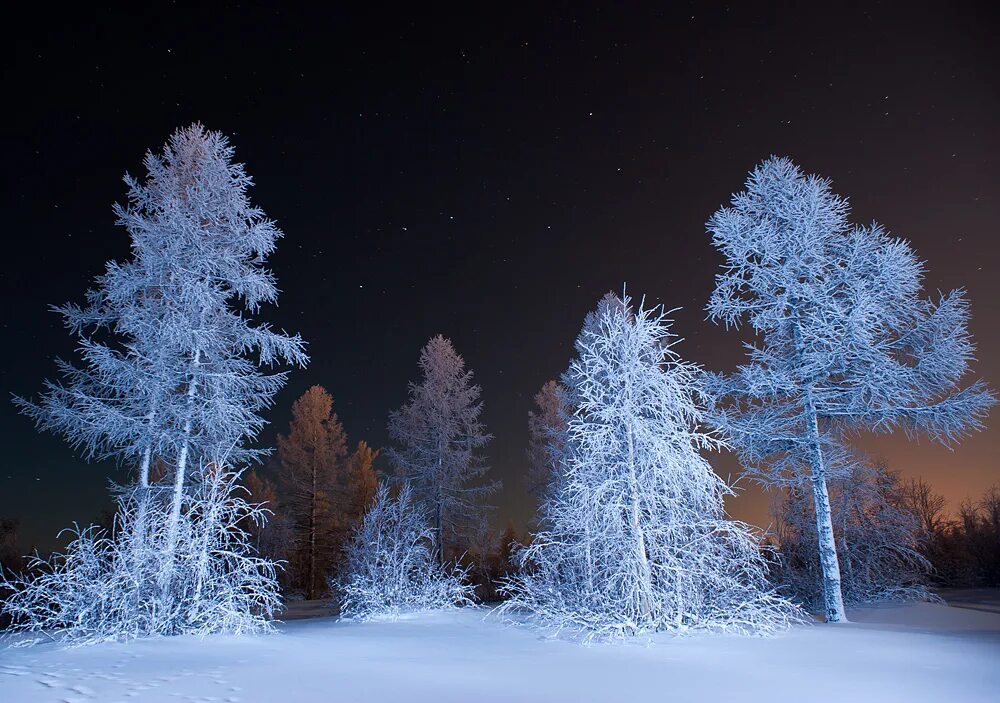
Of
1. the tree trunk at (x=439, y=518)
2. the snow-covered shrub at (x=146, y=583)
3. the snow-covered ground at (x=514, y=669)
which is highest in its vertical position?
the tree trunk at (x=439, y=518)

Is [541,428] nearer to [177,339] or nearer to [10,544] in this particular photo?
[177,339]

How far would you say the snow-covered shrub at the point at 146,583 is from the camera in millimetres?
9188

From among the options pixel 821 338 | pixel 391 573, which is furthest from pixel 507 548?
pixel 821 338

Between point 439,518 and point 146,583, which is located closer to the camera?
point 146,583

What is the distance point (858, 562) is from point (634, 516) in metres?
9.70

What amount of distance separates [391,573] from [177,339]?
739 centimetres

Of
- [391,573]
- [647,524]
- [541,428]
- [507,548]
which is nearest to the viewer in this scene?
[647,524]

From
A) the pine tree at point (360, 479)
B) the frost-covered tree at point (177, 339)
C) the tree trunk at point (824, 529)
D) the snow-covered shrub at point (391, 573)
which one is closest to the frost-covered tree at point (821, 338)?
the tree trunk at point (824, 529)

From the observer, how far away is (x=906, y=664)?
672 cm

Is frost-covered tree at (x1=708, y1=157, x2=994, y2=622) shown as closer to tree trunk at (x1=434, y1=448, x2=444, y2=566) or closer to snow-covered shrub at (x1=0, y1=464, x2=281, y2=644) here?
snow-covered shrub at (x1=0, y1=464, x2=281, y2=644)

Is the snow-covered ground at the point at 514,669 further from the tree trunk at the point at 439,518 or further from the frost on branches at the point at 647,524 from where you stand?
the tree trunk at the point at 439,518

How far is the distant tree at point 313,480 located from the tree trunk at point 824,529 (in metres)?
23.6

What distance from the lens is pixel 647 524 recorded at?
10164 mm

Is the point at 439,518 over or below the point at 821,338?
below
